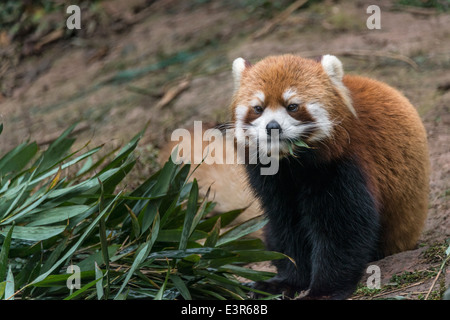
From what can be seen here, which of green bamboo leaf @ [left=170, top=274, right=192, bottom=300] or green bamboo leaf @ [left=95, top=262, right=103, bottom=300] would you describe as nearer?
green bamboo leaf @ [left=95, top=262, right=103, bottom=300]

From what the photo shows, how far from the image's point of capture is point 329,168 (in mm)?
3572

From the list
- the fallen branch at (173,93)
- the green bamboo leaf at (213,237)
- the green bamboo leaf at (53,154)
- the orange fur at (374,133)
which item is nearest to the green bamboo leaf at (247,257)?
the green bamboo leaf at (213,237)

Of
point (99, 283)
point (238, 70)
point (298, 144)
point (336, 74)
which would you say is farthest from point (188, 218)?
point (336, 74)

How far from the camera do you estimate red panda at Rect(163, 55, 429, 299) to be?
349 centimetres

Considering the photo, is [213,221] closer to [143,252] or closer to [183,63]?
[143,252]

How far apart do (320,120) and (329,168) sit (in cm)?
29

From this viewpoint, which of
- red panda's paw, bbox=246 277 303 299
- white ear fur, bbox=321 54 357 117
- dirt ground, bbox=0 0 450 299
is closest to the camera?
white ear fur, bbox=321 54 357 117

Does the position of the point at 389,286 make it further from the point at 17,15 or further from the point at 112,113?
the point at 17,15

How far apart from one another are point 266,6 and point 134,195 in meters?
4.86

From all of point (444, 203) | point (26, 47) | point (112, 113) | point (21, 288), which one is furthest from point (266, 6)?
point (21, 288)

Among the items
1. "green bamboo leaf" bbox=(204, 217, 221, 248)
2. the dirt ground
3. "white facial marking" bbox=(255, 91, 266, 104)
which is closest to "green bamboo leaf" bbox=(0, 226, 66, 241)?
"green bamboo leaf" bbox=(204, 217, 221, 248)

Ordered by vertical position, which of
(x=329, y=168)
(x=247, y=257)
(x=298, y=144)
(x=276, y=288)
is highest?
(x=298, y=144)

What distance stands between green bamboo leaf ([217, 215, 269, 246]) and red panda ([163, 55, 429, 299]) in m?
0.08

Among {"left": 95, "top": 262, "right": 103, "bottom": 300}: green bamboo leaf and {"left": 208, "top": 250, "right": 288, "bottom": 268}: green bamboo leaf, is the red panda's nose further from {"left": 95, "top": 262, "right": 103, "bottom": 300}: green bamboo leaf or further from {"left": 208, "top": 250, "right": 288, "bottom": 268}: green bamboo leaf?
{"left": 95, "top": 262, "right": 103, "bottom": 300}: green bamboo leaf
